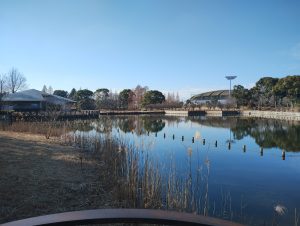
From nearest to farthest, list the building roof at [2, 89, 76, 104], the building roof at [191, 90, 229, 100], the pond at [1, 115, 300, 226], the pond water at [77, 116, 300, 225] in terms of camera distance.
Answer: the pond at [1, 115, 300, 226], the pond water at [77, 116, 300, 225], the building roof at [2, 89, 76, 104], the building roof at [191, 90, 229, 100]

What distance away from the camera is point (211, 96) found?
190ft

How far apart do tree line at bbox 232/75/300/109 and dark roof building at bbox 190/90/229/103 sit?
9823 millimetres

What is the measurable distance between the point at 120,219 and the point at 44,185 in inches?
155

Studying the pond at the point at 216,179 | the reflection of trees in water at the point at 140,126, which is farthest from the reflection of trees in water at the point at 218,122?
the pond at the point at 216,179

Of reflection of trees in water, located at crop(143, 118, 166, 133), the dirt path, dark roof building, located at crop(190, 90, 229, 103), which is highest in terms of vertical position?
dark roof building, located at crop(190, 90, 229, 103)

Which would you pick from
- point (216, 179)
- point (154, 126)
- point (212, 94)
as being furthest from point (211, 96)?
point (216, 179)

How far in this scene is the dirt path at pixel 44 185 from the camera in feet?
13.8

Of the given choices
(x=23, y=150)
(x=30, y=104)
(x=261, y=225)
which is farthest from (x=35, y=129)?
(x=30, y=104)

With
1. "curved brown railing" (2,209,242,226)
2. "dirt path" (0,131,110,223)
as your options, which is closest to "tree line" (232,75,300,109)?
"dirt path" (0,131,110,223)

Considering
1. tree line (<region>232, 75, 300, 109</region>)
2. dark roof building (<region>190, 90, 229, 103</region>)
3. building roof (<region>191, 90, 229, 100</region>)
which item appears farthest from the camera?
building roof (<region>191, 90, 229, 100</region>)

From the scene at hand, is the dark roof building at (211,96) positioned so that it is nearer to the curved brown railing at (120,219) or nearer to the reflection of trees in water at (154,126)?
the reflection of trees in water at (154,126)

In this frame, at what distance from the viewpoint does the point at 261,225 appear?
4.92 m

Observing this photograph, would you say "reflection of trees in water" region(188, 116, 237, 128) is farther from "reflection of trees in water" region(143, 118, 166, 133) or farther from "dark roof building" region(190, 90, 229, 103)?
"dark roof building" region(190, 90, 229, 103)

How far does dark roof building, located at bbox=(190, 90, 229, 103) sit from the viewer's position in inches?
2194
